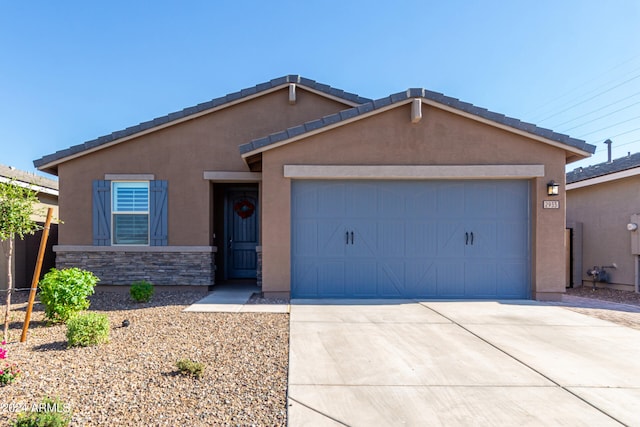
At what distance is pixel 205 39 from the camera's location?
39.8 feet

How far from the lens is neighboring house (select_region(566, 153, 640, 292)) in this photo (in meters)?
9.66

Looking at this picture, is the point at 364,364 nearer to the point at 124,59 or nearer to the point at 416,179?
the point at 416,179

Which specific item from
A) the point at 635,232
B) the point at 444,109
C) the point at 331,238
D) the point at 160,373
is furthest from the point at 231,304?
the point at 635,232

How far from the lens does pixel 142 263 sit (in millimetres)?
8508

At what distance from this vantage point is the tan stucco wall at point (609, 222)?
32.1 feet

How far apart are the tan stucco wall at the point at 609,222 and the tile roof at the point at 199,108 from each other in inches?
309

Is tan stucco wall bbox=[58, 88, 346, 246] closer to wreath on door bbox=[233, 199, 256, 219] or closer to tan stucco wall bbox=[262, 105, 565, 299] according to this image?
wreath on door bbox=[233, 199, 256, 219]

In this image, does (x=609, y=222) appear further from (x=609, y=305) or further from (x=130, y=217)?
(x=130, y=217)

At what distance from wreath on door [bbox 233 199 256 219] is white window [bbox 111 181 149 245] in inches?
93.2

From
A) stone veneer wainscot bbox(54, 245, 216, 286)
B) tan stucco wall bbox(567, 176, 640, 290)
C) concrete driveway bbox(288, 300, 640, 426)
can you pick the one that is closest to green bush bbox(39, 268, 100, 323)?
stone veneer wainscot bbox(54, 245, 216, 286)

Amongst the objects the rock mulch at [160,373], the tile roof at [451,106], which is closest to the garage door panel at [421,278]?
the rock mulch at [160,373]

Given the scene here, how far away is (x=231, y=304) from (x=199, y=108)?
15.9 ft

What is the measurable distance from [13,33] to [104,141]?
6342 millimetres

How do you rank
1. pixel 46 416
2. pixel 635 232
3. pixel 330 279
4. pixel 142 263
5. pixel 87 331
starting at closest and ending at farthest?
pixel 46 416 < pixel 87 331 < pixel 330 279 < pixel 142 263 < pixel 635 232
